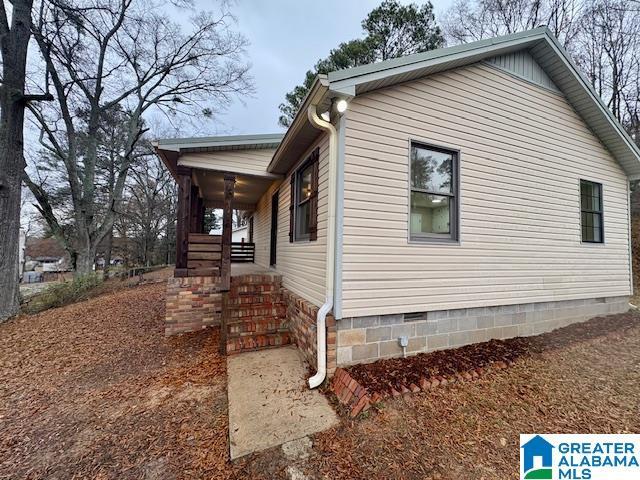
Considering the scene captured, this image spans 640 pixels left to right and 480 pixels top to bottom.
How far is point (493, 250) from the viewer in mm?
4191

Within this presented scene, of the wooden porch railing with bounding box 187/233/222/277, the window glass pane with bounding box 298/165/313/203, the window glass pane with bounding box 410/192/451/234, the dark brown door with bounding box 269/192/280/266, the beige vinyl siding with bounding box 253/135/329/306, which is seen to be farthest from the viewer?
the dark brown door with bounding box 269/192/280/266

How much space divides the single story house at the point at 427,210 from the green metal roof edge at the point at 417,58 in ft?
0.07

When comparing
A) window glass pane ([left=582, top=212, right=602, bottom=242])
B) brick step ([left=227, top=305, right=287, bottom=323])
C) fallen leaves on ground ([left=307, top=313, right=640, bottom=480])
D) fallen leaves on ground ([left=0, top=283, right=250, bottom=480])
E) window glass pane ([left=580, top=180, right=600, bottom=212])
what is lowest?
fallen leaves on ground ([left=0, top=283, right=250, bottom=480])

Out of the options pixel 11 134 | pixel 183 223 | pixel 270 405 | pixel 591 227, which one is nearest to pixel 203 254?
pixel 183 223

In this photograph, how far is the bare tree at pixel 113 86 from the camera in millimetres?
10227

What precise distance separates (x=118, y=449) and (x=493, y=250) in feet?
17.0

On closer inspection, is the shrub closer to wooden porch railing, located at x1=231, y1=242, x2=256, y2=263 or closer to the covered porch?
wooden porch railing, located at x1=231, y1=242, x2=256, y2=263

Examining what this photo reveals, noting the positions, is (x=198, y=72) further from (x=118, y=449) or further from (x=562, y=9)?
(x=562, y=9)

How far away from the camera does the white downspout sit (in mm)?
3121

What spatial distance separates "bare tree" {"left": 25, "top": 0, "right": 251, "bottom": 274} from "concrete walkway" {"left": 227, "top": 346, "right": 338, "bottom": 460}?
36.3ft

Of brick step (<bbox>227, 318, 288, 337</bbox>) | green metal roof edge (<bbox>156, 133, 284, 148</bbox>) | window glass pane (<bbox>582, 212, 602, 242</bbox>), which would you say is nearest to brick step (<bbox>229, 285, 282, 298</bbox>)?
→ brick step (<bbox>227, 318, 288, 337</bbox>)

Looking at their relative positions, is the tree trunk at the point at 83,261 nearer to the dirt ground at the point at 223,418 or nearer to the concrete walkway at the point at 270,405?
the dirt ground at the point at 223,418

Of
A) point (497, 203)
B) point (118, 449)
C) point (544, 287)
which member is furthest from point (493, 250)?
point (118, 449)

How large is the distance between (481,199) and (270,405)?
4047 millimetres
